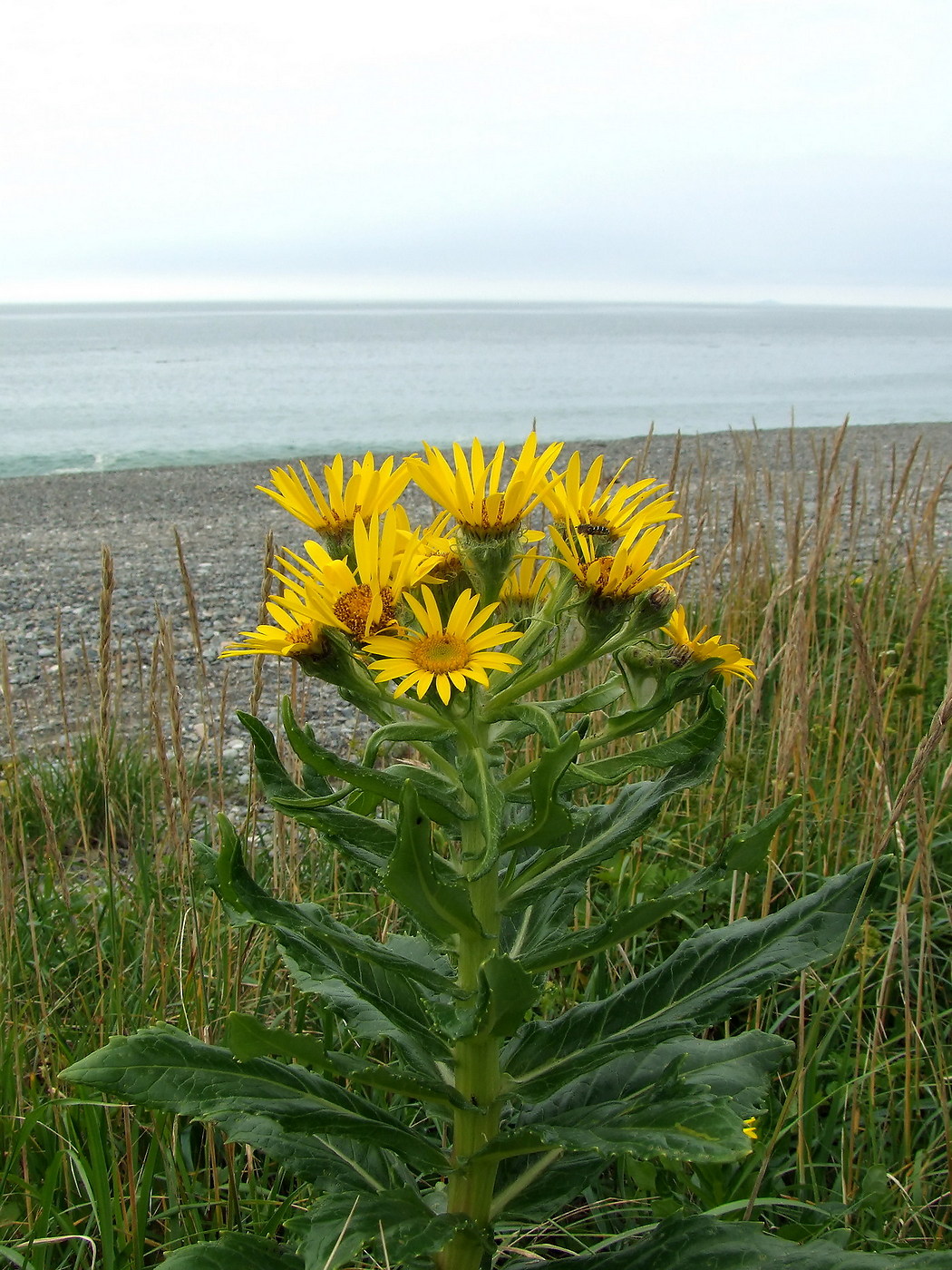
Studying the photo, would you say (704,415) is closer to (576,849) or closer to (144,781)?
(144,781)

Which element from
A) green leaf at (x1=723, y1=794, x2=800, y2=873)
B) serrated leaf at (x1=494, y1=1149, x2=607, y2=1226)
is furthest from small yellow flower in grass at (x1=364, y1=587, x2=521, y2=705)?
serrated leaf at (x1=494, y1=1149, x2=607, y2=1226)

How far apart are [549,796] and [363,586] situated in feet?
1.30

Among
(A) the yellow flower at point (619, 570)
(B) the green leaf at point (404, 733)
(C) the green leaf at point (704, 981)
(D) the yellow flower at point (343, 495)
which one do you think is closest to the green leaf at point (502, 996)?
(C) the green leaf at point (704, 981)

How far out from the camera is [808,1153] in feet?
6.38

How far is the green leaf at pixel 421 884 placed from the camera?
3.85 feet

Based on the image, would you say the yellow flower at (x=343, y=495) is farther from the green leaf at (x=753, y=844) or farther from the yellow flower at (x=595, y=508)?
the green leaf at (x=753, y=844)

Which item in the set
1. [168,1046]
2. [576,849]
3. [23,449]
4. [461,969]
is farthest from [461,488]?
[23,449]

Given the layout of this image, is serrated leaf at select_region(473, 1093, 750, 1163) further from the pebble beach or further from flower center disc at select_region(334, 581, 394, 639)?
the pebble beach

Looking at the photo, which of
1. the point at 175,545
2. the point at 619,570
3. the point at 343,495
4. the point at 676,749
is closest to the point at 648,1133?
the point at 676,749

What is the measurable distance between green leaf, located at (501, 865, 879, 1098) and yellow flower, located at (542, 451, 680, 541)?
705mm

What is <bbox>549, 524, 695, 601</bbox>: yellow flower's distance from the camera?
52.4 inches

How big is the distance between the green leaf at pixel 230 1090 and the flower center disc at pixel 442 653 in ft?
2.31

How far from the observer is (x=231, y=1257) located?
1398mm

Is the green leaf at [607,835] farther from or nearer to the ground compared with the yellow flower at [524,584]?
nearer to the ground
